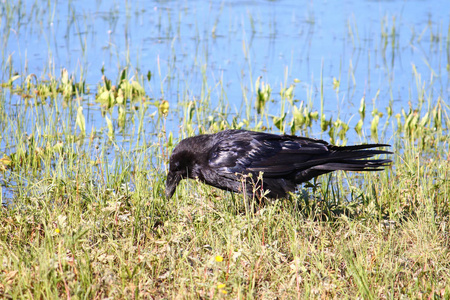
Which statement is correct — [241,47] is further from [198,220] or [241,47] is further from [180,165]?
[198,220]

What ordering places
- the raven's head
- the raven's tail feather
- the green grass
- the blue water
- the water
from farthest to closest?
the blue water < the water < the raven's head < the raven's tail feather < the green grass

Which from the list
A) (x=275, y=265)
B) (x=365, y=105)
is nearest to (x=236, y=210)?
(x=275, y=265)

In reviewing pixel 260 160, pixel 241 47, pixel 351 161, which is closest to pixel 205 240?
pixel 260 160

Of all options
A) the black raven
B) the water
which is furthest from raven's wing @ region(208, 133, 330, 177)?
the water

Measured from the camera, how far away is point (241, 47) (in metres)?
9.34

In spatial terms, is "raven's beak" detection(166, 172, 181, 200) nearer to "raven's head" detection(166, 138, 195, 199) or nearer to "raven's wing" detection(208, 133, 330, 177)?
"raven's head" detection(166, 138, 195, 199)

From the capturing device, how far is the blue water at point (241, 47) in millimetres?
7668

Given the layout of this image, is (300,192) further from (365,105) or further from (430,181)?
(365,105)

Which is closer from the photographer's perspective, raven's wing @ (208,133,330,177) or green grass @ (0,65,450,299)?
green grass @ (0,65,450,299)

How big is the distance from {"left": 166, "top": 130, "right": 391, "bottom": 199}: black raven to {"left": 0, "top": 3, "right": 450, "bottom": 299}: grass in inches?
7.2

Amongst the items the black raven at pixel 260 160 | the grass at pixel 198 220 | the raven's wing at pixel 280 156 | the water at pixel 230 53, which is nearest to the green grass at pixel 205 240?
the grass at pixel 198 220

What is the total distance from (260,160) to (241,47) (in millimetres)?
5094

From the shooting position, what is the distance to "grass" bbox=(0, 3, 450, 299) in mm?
3172

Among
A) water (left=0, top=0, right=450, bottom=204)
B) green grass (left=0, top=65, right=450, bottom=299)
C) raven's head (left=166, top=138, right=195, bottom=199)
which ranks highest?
water (left=0, top=0, right=450, bottom=204)
